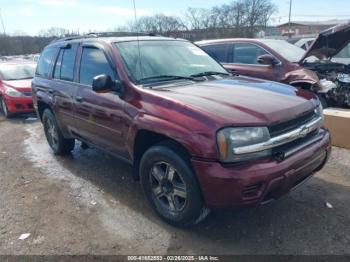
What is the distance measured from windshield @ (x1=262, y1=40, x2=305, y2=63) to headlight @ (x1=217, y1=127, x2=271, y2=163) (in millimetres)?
4575

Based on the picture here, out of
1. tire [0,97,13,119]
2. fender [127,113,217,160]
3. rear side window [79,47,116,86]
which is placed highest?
rear side window [79,47,116,86]

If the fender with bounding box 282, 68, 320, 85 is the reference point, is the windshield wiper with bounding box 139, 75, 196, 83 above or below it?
above

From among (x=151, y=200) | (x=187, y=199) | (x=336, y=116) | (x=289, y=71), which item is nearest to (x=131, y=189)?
(x=151, y=200)

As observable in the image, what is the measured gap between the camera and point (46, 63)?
18.9 feet

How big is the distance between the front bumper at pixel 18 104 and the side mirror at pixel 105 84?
6392 millimetres

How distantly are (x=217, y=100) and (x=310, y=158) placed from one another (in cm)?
100

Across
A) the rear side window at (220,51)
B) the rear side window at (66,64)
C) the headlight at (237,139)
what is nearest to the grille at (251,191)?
the headlight at (237,139)

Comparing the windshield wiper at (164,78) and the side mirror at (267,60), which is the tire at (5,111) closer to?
the side mirror at (267,60)

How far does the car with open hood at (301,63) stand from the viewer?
21.5 ft

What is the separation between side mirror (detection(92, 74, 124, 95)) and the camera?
363 cm

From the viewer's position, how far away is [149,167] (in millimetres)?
3504

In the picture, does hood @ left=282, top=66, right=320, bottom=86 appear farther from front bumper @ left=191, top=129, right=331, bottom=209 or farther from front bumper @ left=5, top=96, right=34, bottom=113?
front bumper @ left=5, top=96, right=34, bottom=113

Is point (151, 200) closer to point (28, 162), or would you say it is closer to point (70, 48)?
point (70, 48)

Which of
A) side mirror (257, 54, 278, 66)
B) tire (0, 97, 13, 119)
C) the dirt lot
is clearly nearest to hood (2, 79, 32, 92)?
tire (0, 97, 13, 119)
